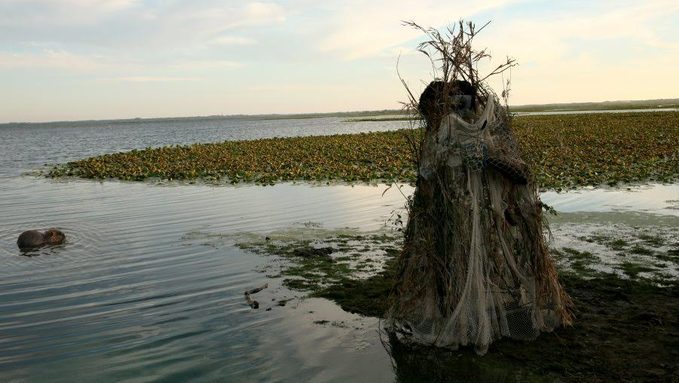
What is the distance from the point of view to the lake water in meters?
6.90

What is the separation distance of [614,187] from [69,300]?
54.3ft

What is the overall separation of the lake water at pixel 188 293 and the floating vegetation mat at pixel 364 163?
130 inches

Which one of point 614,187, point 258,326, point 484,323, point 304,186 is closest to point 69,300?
point 258,326

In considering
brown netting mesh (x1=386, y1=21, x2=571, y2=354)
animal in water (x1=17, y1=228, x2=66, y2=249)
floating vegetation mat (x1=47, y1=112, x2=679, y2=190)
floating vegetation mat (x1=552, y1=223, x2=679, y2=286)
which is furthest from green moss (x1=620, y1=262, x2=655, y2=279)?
animal in water (x1=17, y1=228, x2=66, y2=249)

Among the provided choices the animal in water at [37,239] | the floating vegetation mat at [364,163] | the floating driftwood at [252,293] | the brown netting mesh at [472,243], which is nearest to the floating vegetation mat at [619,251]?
the brown netting mesh at [472,243]

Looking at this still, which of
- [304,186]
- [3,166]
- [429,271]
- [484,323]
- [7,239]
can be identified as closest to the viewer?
[484,323]

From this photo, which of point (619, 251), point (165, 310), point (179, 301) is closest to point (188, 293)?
point (179, 301)

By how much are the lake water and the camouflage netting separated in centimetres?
75

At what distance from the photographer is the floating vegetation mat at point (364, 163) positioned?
851 inches

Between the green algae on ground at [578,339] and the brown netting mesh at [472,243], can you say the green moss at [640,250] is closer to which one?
the green algae on ground at [578,339]

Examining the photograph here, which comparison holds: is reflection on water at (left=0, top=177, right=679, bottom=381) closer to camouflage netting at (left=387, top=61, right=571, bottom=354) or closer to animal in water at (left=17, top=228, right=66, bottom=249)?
animal in water at (left=17, top=228, right=66, bottom=249)

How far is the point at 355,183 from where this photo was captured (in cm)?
2248

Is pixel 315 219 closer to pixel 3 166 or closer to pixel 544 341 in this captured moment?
pixel 544 341

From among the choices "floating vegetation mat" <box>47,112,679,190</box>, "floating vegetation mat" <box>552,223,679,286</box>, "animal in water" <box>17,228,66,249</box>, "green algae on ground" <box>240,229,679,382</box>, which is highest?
"floating vegetation mat" <box>47,112,679,190</box>
